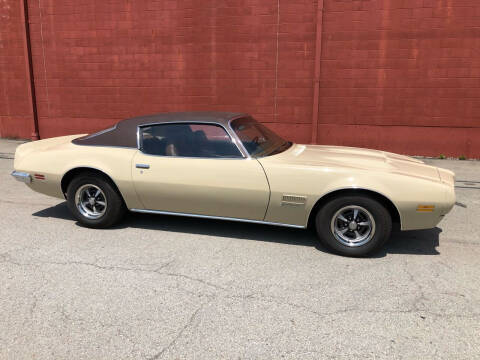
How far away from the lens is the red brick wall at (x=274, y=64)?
8.66 m

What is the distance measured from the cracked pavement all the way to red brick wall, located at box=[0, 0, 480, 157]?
16.1ft

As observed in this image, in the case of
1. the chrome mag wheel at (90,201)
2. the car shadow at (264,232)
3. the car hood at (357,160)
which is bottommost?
the car shadow at (264,232)

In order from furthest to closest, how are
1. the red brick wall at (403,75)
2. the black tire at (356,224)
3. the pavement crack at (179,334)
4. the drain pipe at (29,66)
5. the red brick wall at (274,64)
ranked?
the drain pipe at (29,66) → the red brick wall at (274,64) → the red brick wall at (403,75) → the black tire at (356,224) → the pavement crack at (179,334)

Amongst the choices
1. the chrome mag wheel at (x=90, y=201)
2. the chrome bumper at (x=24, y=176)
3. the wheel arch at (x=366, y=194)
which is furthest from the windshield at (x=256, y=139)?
the chrome bumper at (x=24, y=176)

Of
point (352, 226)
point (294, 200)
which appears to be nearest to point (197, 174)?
point (294, 200)

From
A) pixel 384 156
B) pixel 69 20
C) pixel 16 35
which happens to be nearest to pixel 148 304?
pixel 384 156

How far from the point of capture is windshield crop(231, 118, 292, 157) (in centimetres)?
425

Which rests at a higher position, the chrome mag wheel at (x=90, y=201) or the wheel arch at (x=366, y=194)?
the wheel arch at (x=366, y=194)

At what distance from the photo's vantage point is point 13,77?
37.1 feet

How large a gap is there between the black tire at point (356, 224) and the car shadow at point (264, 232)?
7.2 inches

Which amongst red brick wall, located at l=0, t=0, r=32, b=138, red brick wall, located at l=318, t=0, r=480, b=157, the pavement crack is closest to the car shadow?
Answer: the pavement crack

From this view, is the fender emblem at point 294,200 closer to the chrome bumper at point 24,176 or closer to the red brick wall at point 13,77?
the chrome bumper at point 24,176

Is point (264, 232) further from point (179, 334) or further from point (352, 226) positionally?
point (179, 334)

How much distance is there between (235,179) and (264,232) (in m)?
0.83
